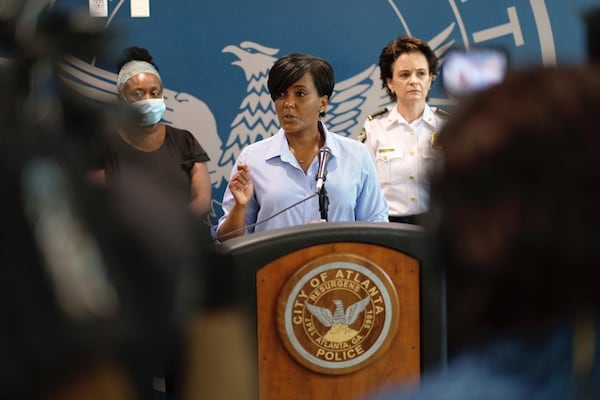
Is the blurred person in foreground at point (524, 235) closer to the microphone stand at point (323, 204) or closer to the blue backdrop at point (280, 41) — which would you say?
the microphone stand at point (323, 204)

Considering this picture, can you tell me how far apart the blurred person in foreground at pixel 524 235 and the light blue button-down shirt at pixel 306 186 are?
2331 mm

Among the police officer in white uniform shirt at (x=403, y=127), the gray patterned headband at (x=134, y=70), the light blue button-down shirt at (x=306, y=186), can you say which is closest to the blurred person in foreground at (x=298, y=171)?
the light blue button-down shirt at (x=306, y=186)

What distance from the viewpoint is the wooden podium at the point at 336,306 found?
240cm

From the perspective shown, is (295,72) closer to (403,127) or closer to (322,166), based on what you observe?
(322,166)

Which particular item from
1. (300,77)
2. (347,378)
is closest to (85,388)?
(347,378)

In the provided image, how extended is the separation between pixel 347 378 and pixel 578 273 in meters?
1.82

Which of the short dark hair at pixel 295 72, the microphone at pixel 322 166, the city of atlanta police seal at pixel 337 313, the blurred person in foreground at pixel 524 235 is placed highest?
the short dark hair at pixel 295 72

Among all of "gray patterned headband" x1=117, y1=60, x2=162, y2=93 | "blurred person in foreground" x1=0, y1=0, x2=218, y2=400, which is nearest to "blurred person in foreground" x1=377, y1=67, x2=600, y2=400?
"blurred person in foreground" x1=0, y1=0, x2=218, y2=400

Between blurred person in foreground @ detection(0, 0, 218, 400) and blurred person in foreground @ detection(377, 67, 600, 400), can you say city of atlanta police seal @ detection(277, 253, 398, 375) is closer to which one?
blurred person in foreground @ detection(377, 67, 600, 400)

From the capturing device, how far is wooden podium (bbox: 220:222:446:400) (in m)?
2.40

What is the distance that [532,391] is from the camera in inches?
28.5

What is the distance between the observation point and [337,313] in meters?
2.46

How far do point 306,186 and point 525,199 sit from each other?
250cm

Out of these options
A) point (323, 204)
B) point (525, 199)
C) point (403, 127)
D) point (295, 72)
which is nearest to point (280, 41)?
point (403, 127)
